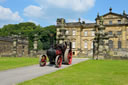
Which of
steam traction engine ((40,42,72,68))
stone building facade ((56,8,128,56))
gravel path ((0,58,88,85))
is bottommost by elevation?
gravel path ((0,58,88,85))

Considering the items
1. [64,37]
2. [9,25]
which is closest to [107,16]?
[64,37]

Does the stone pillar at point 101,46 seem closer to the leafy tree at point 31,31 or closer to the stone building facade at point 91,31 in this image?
the stone building facade at point 91,31

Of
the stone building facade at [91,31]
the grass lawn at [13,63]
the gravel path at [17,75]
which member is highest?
the stone building facade at [91,31]

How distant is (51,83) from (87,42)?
152 ft

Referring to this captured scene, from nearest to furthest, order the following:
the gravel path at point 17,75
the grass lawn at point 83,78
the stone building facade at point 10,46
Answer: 1. the grass lawn at point 83,78
2. the gravel path at point 17,75
3. the stone building facade at point 10,46

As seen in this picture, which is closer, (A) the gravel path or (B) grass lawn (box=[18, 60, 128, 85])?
(B) grass lawn (box=[18, 60, 128, 85])

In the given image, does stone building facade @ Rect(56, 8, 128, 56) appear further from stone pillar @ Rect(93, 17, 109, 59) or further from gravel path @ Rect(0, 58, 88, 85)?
gravel path @ Rect(0, 58, 88, 85)

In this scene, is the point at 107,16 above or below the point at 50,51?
above

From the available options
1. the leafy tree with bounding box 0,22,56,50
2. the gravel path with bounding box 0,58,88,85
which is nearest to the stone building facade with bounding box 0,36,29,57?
the leafy tree with bounding box 0,22,56,50

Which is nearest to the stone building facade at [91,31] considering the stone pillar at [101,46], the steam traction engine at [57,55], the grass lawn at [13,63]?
the stone pillar at [101,46]

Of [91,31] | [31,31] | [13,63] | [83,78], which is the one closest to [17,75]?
[83,78]

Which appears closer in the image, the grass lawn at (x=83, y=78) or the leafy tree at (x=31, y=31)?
the grass lawn at (x=83, y=78)

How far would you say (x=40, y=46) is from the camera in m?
60.0

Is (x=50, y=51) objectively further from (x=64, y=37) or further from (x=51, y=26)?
(x=51, y=26)
